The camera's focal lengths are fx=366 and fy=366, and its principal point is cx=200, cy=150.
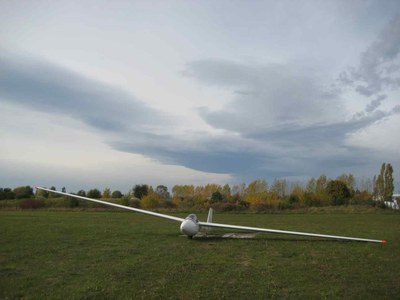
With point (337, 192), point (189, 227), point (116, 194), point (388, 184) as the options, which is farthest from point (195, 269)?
point (116, 194)

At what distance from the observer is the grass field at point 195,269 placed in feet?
22.2

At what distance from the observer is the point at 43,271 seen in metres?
8.32

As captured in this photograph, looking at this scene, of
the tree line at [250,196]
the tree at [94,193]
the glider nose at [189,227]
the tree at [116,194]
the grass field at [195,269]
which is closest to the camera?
the grass field at [195,269]

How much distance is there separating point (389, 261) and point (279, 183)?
Result: 7714 cm

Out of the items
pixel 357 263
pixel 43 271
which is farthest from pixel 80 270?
pixel 357 263

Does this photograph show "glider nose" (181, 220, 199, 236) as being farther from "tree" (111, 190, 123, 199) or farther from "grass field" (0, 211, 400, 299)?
"tree" (111, 190, 123, 199)

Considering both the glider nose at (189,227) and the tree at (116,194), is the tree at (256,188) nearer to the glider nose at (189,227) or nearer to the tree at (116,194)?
the tree at (116,194)

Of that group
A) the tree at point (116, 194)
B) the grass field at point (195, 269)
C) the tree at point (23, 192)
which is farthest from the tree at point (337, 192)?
the tree at point (23, 192)

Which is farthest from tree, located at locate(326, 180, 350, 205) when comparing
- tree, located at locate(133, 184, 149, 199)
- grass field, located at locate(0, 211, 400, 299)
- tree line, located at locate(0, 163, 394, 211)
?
grass field, located at locate(0, 211, 400, 299)

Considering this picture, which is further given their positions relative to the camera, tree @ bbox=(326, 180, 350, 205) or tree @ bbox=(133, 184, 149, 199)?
tree @ bbox=(133, 184, 149, 199)

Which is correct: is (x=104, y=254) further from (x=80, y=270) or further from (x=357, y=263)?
(x=357, y=263)

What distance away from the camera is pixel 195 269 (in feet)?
28.6

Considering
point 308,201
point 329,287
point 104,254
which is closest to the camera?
point 329,287

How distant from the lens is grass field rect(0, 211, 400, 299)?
22.2 feet
